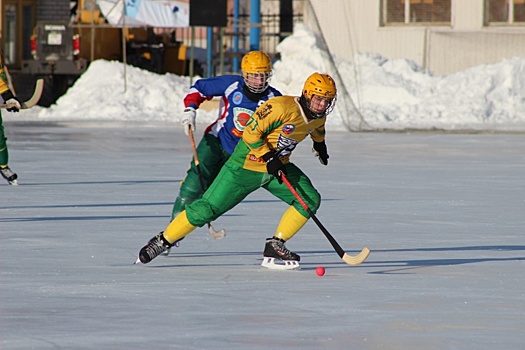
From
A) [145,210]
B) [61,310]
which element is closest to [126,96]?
[145,210]

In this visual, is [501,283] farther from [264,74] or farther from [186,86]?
[186,86]

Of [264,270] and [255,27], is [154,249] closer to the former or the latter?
[264,270]

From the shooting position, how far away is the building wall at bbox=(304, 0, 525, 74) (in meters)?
27.1

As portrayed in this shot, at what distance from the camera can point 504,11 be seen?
28.2 metres

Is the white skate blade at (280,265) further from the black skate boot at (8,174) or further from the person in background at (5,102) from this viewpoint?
the black skate boot at (8,174)

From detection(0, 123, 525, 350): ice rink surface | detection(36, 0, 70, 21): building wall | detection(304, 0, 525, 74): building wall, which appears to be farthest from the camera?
detection(36, 0, 70, 21): building wall

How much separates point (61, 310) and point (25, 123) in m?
18.4

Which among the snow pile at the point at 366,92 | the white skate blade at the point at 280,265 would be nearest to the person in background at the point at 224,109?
the white skate blade at the point at 280,265

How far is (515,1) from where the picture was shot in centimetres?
2806

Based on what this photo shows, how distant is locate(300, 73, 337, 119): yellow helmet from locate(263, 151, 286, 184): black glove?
304mm

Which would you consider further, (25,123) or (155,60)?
(155,60)

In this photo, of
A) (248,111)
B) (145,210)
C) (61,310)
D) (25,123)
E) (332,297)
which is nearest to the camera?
(61,310)

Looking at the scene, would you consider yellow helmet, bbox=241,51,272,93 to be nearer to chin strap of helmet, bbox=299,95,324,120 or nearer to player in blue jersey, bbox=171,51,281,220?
player in blue jersey, bbox=171,51,281,220

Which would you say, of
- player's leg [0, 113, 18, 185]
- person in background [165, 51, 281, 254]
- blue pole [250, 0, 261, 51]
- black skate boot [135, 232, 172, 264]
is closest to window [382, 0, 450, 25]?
blue pole [250, 0, 261, 51]
